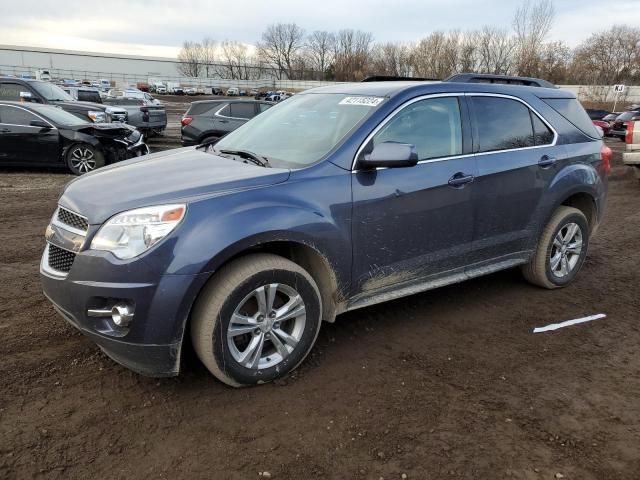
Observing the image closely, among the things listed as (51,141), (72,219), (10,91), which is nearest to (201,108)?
(51,141)

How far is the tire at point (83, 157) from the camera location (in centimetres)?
1039

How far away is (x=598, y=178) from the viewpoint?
4859mm

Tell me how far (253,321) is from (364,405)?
31.7 inches

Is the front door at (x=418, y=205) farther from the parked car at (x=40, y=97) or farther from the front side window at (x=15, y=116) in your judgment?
the parked car at (x=40, y=97)

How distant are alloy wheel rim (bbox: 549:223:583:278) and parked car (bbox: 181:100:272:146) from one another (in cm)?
984

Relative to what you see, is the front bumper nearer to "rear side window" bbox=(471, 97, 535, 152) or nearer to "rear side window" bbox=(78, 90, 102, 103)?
"rear side window" bbox=(471, 97, 535, 152)

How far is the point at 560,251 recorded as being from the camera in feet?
15.6

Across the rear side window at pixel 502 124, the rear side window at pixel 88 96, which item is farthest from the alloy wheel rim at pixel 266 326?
the rear side window at pixel 88 96

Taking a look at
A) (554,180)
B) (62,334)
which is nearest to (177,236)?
(62,334)

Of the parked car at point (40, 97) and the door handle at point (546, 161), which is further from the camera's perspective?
the parked car at point (40, 97)

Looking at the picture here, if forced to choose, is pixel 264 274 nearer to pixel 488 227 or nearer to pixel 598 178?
pixel 488 227

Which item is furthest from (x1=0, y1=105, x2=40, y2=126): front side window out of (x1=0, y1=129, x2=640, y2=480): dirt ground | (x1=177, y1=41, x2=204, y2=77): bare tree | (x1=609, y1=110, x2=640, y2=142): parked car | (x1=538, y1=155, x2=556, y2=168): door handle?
(x1=177, y1=41, x2=204, y2=77): bare tree

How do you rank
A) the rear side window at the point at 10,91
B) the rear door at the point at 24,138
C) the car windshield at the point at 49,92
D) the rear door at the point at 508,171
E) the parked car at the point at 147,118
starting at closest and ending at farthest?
1. the rear door at the point at 508,171
2. the rear door at the point at 24,138
3. the rear side window at the point at 10,91
4. the car windshield at the point at 49,92
5. the parked car at the point at 147,118

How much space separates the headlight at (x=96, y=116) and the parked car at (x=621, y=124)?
74.8 feet
